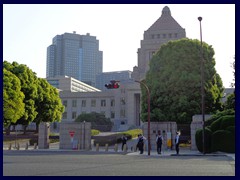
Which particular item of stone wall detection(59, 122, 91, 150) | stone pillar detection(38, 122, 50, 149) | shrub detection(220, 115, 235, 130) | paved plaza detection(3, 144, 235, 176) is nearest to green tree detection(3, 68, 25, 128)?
stone pillar detection(38, 122, 50, 149)

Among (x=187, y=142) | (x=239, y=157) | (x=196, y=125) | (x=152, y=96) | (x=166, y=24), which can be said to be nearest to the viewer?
(x=239, y=157)

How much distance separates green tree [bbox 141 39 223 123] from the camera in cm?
3856

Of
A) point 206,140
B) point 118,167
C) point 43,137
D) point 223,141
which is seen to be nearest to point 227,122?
point 223,141

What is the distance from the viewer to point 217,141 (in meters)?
27.0

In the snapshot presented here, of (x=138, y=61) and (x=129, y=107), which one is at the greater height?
(x=138, y=61)

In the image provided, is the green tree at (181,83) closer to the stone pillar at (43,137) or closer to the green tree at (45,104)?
the stone pillar at (43,137)

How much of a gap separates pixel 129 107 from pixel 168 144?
4951 cm

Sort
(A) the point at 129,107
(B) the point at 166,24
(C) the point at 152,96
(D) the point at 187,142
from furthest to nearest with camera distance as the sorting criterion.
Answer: (B) the point at 166,24
(A) the point at 129,107
(C) the point at 152,96
(D) the point at 187,142

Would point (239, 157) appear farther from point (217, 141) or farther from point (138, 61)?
point (138, 61)

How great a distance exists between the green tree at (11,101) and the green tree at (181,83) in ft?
45.2

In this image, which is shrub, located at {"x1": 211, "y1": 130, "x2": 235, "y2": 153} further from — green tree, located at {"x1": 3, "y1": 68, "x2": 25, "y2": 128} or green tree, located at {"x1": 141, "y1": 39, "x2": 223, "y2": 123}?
green tree, located at {"x1": 3, "y1": 68, "x2": 25, "y2": 128}

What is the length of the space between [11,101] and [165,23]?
54.6m
